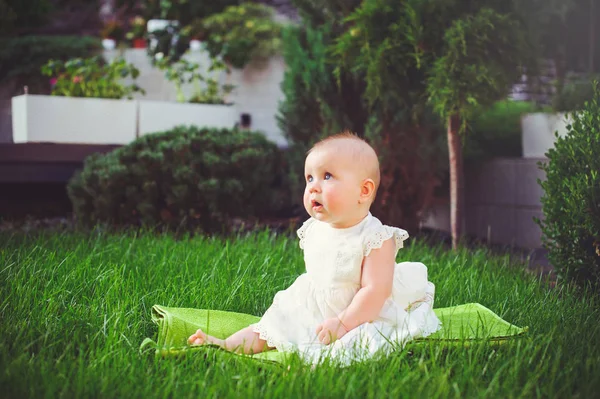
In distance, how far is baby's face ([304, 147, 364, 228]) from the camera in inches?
115

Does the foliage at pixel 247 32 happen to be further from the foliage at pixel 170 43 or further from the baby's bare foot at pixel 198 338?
the baby's bare foot at pixel 198 338

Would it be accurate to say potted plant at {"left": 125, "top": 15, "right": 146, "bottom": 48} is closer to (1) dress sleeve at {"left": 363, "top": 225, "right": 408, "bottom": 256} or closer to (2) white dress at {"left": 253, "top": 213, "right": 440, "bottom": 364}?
(2) white dress at {"left": 253, "top": 213, "right": 440, "bottom": 364}

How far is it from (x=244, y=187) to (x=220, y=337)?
3.66 metres

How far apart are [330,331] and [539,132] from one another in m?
4.77

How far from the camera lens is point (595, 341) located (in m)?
3.12

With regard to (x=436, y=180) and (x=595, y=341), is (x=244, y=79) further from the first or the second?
(x=595, y=341)

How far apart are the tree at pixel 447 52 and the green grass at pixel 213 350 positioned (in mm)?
1135

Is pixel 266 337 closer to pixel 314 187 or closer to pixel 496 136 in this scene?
pixel 314 187

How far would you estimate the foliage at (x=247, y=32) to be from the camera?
10594mm

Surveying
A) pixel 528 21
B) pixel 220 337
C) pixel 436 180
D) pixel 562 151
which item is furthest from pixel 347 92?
pixel 220 337

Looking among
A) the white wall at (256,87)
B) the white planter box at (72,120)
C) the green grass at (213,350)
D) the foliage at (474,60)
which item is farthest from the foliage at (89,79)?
the foliage at (474,60)

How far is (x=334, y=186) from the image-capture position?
9.59 ft

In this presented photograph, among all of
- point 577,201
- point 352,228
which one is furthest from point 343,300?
point 577,201

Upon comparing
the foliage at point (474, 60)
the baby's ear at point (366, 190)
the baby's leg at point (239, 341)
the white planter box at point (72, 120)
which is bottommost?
the baby's leg at point (239, 341)
